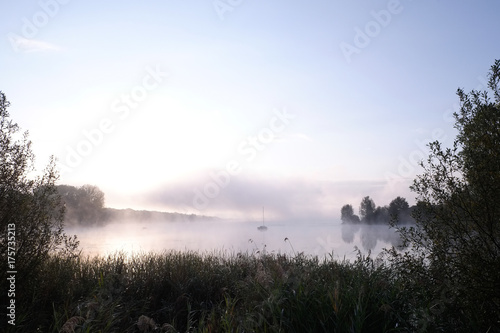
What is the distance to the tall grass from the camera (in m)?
5.32

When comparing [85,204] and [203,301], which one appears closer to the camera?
[203,301]

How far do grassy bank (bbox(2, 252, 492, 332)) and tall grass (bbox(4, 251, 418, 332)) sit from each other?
0.06 ft

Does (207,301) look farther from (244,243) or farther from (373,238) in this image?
(373,238)

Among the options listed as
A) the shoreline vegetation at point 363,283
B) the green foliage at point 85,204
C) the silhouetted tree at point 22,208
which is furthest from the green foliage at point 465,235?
the green foliage at point 85,204

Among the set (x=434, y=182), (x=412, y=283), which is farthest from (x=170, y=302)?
(x=434, y=182)

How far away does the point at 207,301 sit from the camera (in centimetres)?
895

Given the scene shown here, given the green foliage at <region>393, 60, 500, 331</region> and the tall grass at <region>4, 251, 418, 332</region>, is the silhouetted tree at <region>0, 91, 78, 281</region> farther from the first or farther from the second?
the green foliage at <region>393, 60, 500, 331</region>

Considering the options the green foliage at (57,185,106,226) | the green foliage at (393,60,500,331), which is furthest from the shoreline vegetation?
the green foliage at (57,185,106,226)

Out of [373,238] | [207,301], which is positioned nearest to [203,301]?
[207,301]

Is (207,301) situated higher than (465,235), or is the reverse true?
(465,235)

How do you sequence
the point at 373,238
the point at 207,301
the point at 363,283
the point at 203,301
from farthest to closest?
the point at 373,238, the point at 207,301, the point at 203,301, the point at 363,283

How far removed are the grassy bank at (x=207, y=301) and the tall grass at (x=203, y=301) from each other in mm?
19

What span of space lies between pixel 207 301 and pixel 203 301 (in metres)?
0.18

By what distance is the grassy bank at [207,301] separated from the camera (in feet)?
17.3
